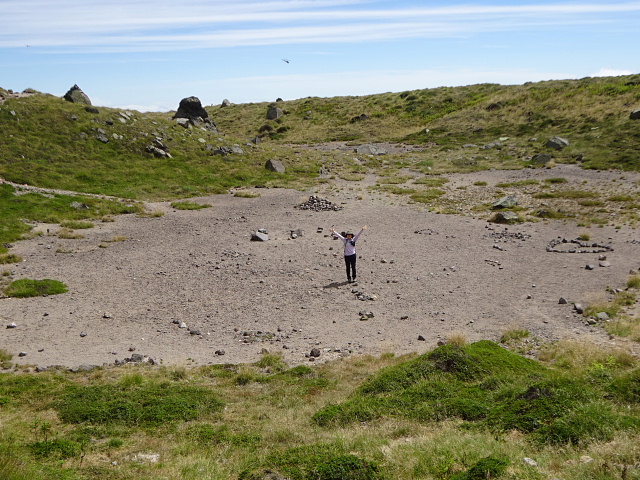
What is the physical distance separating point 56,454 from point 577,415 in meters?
9.30

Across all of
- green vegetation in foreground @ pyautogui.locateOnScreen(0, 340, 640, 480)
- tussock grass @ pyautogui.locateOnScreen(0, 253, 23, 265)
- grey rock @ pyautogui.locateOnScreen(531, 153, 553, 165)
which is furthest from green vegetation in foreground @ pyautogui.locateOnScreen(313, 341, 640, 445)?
grey rock @ pyautogui.locateOnScreen(531, 153, 553, 165)

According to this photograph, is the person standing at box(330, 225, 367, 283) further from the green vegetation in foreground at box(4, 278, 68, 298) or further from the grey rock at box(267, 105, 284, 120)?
the grey rock at box(267, 105, 284, 120)

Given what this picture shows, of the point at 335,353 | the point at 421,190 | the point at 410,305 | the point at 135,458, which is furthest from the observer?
the point at 421,190

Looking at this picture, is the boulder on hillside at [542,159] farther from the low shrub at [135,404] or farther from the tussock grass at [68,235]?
the low shrub at [135,404]

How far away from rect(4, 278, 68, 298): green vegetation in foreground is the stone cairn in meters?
20.3

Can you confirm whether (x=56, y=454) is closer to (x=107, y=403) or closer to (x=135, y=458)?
(x=135, y=458)

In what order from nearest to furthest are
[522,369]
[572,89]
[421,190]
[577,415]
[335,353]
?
[577,415], [522,369], [335,353], [421,190], [572,89]

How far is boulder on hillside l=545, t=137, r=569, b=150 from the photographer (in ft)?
209

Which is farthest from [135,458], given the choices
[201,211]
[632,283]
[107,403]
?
[201,211]

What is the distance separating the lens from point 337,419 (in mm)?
11375

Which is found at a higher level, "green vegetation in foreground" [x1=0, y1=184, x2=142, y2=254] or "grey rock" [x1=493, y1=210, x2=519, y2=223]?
"green vegetation in foreground" [x1=0, y1=184, x2=142, y2=254]

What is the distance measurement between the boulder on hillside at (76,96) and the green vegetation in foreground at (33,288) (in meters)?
42.5

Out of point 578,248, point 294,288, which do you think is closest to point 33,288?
point 294,288

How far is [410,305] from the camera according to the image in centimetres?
2141
